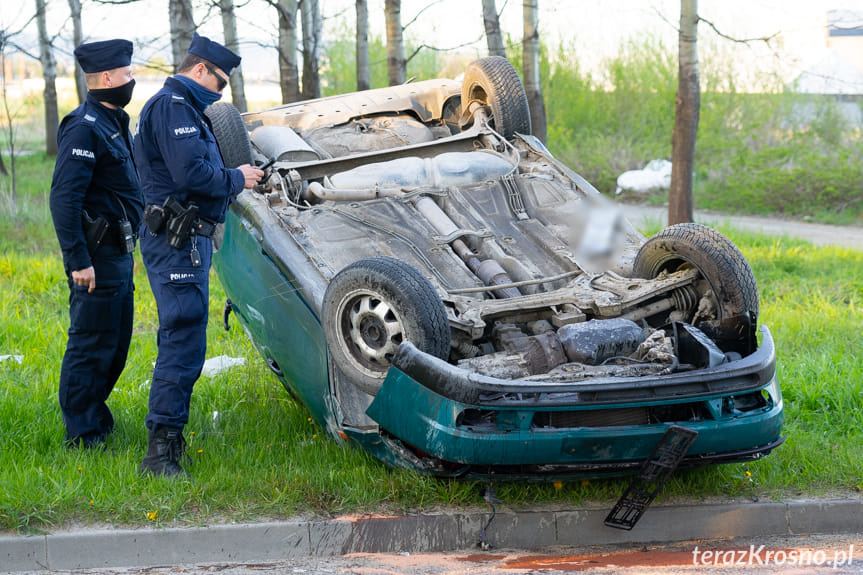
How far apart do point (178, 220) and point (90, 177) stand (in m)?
0.62

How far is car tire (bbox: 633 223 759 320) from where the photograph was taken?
4.27 m

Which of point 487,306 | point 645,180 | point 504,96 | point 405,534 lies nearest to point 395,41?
point 504,96

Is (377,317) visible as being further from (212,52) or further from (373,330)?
(212,52)

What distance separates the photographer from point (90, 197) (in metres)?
4.75

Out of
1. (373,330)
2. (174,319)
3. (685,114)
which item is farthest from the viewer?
(685,114)

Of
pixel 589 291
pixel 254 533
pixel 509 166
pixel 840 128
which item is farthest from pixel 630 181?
pixel 254 533

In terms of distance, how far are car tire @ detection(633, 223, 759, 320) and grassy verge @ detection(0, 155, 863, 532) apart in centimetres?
88

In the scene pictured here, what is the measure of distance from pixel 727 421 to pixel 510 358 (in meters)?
0.96

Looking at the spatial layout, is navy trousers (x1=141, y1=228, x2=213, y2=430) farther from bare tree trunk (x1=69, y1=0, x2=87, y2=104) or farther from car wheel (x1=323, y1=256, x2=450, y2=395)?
bare tree trunk (x1=69, y1=0, x2=87, y2=104)

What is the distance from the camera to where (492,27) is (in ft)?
35.1

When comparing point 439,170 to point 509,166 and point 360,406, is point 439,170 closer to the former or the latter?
point 509,166

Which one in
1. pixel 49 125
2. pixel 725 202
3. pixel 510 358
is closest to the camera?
pixel 510 358

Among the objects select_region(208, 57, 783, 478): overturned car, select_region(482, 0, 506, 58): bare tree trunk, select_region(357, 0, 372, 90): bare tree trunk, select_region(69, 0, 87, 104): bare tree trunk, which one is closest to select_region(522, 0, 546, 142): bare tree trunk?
select_region(482, 0, 506, 58): bare tree trunk

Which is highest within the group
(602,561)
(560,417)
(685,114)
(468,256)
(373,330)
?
(685,114)
